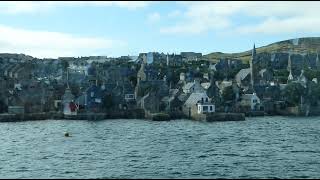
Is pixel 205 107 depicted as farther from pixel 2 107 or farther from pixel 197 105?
pixel 2 107

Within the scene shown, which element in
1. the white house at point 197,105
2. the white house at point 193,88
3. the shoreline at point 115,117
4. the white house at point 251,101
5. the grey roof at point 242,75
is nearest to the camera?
the shoreline at point 115,117

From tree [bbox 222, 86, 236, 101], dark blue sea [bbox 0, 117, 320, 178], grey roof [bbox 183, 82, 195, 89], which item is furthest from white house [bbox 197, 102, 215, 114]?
dark blue sea [bbox 0, 117, 320, 178]

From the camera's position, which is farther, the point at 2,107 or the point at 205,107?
the point at 2,107

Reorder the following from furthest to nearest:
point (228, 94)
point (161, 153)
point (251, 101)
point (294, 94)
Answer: point (294, 94) → point (228, 94) → point (251, 101) → point (161, 153)

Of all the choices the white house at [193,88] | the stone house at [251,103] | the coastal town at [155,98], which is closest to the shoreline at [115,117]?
the coastal town at [155,98]

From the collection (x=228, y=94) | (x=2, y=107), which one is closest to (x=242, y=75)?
(x=228, y=94)

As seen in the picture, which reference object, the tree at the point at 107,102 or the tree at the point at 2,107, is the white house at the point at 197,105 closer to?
the tree at the point at 107,102

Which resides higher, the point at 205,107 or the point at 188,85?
the point at 188,85

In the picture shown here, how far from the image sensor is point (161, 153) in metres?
44.3

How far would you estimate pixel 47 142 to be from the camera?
5338 centimetres

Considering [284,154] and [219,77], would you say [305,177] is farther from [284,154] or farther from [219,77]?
[219,77]

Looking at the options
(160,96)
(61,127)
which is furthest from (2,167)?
(160,96)

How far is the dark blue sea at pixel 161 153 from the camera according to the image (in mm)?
34969

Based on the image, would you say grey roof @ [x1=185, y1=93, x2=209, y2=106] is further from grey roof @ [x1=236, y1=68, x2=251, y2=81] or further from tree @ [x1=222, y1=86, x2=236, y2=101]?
grey roof @ [x1=236, y1=68, x2=251, y2=81]
